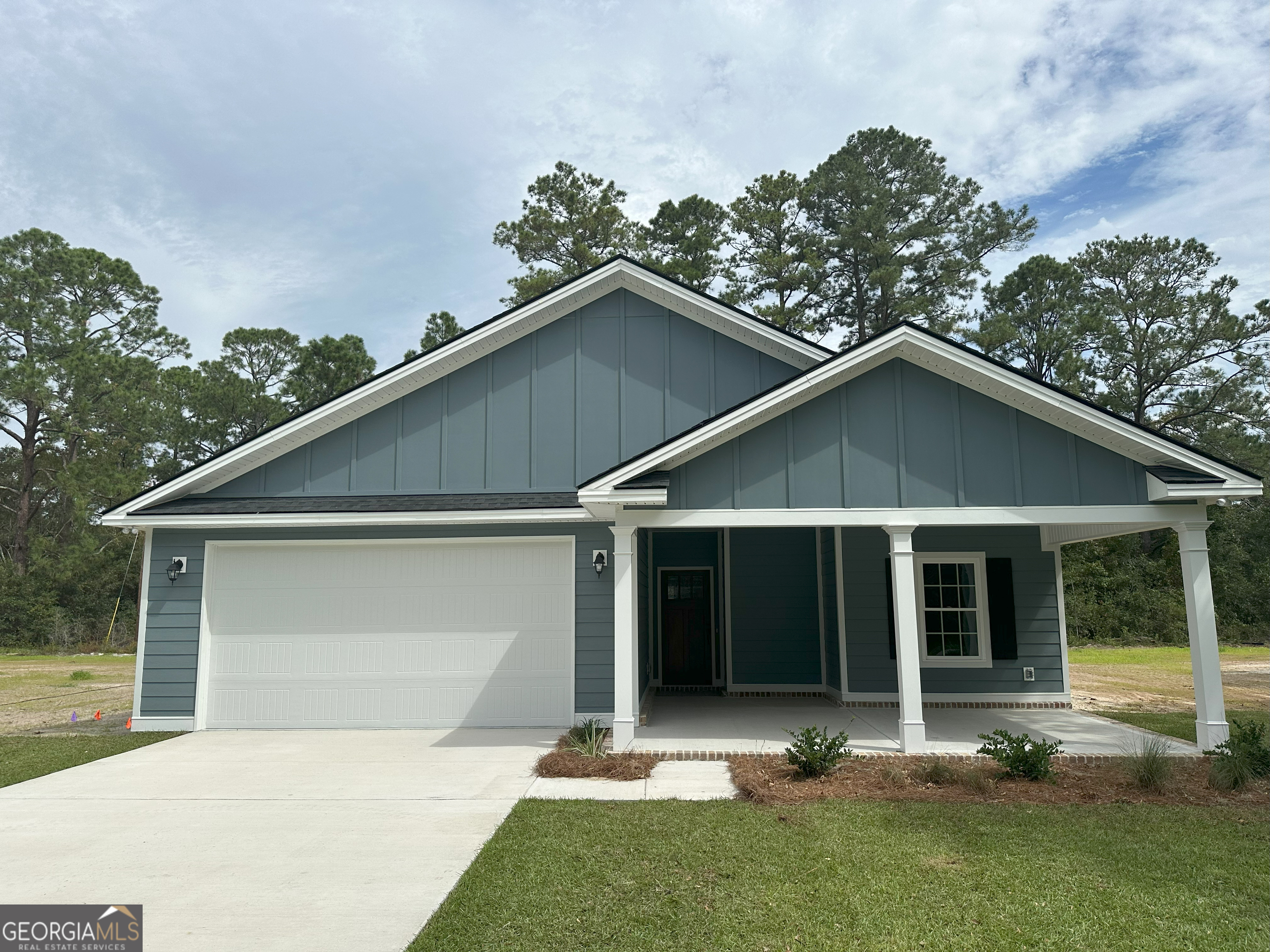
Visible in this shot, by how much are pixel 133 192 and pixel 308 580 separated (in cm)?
1507

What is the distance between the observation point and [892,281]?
84.8ft

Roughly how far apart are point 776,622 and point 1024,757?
5357 millimetres

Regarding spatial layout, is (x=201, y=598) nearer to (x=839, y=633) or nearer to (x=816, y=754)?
(x=816, y=754)

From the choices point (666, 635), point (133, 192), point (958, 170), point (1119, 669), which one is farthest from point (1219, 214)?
point (133, 192)

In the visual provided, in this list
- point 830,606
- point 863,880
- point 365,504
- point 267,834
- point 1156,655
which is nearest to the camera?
point 863,880

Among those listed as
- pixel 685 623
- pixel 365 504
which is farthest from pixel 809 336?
pixel 365 504

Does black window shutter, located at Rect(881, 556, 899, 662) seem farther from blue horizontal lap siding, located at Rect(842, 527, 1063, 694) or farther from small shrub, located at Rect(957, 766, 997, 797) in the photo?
small shrub, located at Rect(957, 766, 997, 797)

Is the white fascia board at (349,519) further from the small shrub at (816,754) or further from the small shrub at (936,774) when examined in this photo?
the small shrub at (936,774)

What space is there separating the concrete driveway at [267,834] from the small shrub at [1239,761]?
6180 mm

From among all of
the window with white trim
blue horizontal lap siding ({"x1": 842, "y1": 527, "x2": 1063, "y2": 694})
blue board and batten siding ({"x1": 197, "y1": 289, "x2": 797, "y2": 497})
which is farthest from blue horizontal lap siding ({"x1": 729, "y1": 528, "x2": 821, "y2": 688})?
blue board and batten siding ({"x1": 197, "y1": 289, "x2": 797, "y2": 497})

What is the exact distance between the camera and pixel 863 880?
15.6ft

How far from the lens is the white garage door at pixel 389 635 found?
9953mm

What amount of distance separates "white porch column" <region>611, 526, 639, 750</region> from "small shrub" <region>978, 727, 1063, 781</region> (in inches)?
140

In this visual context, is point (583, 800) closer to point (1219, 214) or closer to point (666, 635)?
point (666, 635)
